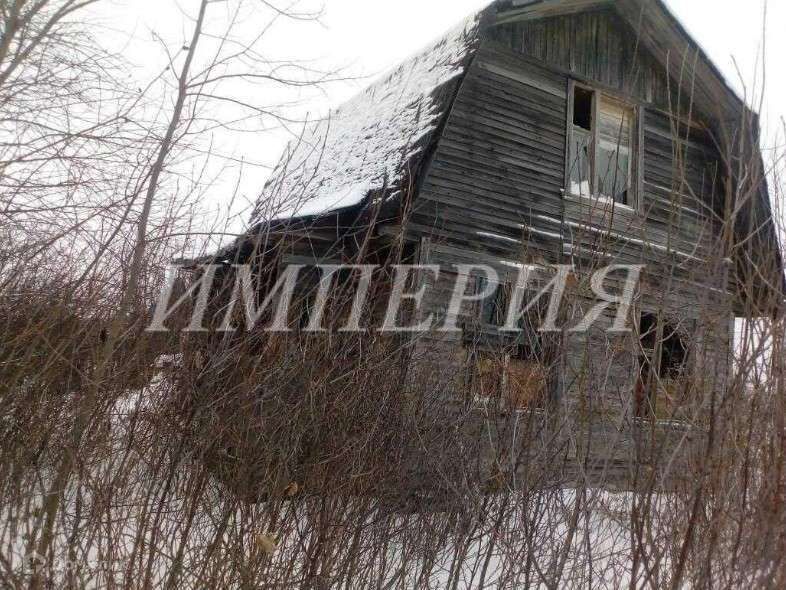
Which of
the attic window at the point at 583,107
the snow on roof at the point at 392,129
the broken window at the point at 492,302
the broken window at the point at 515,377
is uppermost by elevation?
the attic window at the point at 583,107

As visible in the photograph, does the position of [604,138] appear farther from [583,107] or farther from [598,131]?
[583,107]

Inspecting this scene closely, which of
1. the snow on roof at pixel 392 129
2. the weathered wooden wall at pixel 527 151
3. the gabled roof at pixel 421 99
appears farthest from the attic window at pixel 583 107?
the snow on roof at pixel 392 129

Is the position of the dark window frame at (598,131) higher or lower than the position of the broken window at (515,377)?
higher

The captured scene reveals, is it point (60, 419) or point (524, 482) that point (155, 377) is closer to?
A: point (60, 419)

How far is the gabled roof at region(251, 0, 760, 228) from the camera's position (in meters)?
7.01

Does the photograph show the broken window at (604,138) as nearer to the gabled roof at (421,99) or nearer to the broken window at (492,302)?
the gabled roof at (421,99)

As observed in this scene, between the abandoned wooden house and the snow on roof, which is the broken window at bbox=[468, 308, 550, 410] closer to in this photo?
the abandoned wooden house

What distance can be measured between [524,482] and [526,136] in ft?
20.7

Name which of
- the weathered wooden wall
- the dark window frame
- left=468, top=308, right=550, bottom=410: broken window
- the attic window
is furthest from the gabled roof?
left=468, top=308, right=550, bottom=410: broken window

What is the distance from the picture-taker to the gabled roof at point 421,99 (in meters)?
7.01

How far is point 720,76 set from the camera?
29.4ft

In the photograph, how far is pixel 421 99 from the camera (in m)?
7.70

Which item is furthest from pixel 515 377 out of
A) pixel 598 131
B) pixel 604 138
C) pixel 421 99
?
pixel 604 138

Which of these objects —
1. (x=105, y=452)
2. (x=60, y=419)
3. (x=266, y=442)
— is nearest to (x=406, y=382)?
(x=266, y=442)
